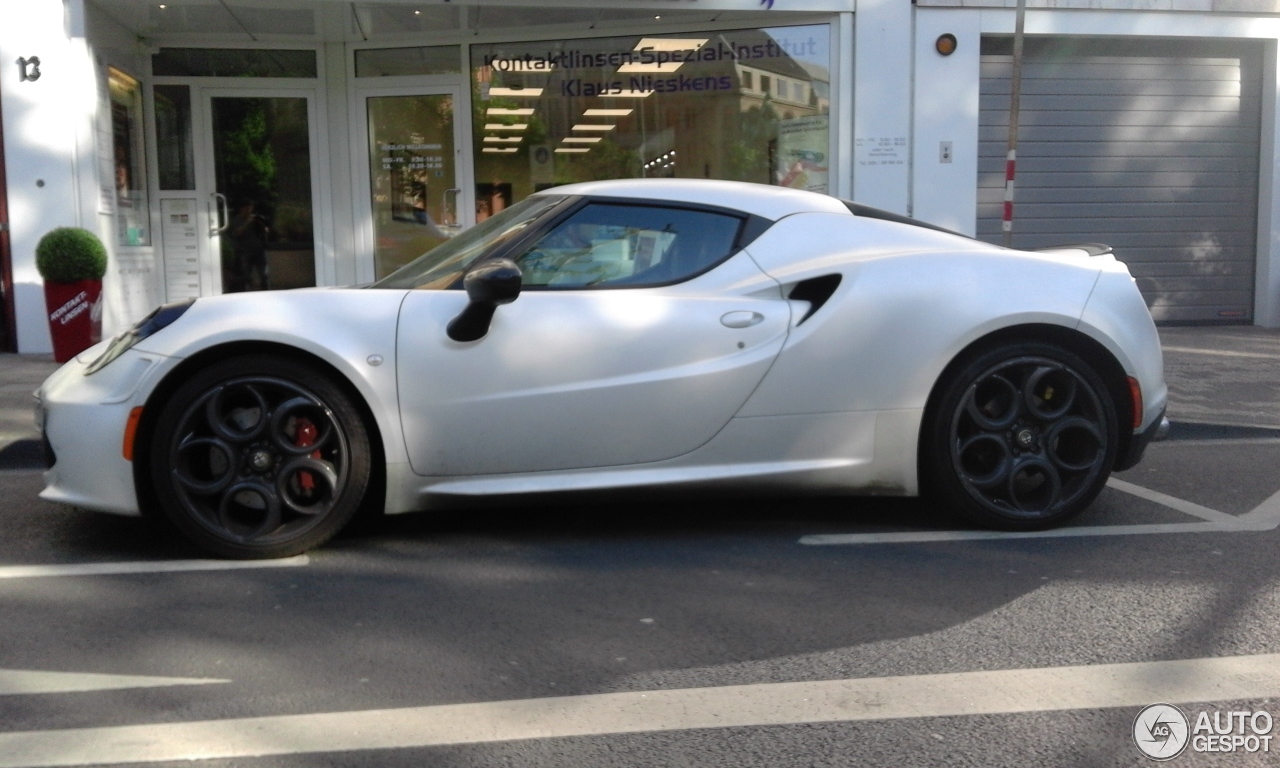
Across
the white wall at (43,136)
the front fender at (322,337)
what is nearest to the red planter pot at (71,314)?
the white wall at (43,136)

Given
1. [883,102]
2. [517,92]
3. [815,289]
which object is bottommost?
[815,289]

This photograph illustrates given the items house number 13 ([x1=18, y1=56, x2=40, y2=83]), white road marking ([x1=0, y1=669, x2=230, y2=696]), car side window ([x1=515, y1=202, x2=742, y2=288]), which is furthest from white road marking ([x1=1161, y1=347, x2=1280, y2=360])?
house number 13 ([x1=18, y1=56, x2=40, y2=83])

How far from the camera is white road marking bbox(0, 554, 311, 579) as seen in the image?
408 centimetres

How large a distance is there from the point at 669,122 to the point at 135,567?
8735 millimetres

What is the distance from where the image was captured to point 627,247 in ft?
14.8

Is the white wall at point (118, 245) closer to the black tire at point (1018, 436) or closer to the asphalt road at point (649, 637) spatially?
the asphalt road at point (649, 637)

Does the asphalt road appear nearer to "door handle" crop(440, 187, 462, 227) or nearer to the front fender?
the front fender

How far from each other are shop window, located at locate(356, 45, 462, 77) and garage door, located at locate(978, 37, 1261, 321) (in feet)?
16.8

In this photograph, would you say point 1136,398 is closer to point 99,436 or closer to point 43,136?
point 99,436

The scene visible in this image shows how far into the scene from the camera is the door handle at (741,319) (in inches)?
Answer: 170

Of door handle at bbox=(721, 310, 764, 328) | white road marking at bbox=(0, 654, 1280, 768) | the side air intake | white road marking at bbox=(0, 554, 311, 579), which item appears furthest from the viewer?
the side air intake

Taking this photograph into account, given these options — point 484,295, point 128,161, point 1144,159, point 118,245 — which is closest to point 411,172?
point 128,161

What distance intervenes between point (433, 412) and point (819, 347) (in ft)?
4.33

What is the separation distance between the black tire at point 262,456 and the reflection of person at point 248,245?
890cm
